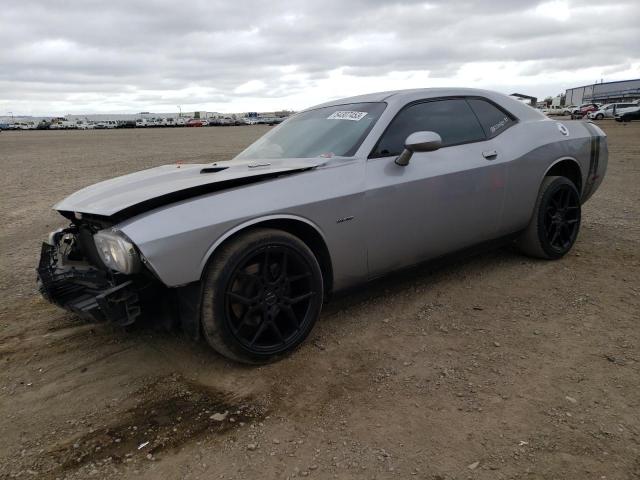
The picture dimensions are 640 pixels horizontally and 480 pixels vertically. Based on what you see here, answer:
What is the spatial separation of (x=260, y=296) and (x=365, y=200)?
0.89 meters

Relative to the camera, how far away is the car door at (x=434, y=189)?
129 inches

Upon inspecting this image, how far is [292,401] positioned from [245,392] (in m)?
0.27

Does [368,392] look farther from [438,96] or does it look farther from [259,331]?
[438,96]

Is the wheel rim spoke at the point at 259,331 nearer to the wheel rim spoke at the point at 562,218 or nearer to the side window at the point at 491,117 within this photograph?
the side window at the point at 491,117

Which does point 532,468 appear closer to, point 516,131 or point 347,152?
point 347,152

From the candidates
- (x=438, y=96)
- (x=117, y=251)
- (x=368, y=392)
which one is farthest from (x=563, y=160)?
(x=117, y=251)

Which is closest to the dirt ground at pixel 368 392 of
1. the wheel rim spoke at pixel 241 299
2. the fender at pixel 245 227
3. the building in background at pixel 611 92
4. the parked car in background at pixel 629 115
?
the wheel rim spoke at pixel 241 299

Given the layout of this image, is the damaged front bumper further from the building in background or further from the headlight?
the building in background

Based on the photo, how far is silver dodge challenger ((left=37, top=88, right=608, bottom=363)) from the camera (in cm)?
263

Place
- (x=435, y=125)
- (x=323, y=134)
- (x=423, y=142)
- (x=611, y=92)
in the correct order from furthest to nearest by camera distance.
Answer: (x=611, y=92), (x=435, y=125), (x=323, y=134), (x=423, y=142)

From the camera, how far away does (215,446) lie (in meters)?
2.26

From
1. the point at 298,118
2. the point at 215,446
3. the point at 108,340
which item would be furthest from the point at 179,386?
→ the point at 298,118

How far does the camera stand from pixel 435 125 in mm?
3758

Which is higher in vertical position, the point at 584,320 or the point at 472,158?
the point at 472,158
